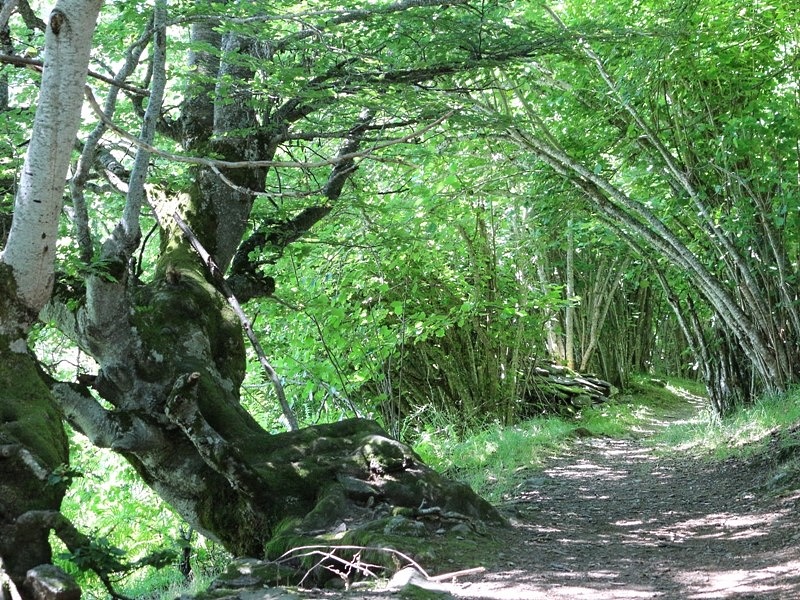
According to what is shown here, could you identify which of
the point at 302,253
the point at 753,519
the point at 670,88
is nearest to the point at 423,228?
the point at 302,253

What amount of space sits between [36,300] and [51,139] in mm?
813

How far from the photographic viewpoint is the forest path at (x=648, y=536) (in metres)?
3.42

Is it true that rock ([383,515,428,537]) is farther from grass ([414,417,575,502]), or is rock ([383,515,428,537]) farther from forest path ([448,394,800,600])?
grass ([414,417,575,502])

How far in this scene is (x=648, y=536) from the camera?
476 cm

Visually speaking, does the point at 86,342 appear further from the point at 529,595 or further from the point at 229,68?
the point at 529,595

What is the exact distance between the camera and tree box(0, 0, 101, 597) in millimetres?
2957

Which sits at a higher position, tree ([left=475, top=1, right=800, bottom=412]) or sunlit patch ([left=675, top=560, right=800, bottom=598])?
tree ([left=475, top=1, right=800, bottom=412])

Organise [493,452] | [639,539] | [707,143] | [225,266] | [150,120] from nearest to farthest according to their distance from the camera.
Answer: [150,120] < [639,539] < [225,266] < [707,143] < [493,452]

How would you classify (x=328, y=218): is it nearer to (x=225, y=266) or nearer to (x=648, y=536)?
(x=225, y=266)

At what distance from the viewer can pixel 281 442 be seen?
16.4ft

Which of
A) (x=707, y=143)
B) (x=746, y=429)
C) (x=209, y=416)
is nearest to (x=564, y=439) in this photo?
(x=746, y=429)

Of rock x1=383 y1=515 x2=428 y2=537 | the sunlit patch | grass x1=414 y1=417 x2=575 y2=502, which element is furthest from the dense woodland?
the sunlit patch

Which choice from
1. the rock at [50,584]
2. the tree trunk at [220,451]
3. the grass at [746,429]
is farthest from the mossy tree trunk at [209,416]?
the grass at [746,429]

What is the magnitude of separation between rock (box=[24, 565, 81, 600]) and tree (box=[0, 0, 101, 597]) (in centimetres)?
11
